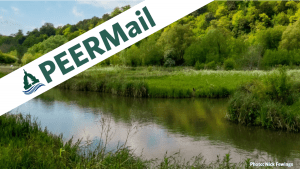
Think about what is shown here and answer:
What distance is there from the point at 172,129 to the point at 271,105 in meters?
3.38

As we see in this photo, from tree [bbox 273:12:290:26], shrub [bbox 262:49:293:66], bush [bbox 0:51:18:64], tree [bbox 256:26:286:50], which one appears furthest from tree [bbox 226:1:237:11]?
bush [bbox 0:51:18:64]

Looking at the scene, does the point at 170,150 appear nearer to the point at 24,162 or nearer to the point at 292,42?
the point at 24,162

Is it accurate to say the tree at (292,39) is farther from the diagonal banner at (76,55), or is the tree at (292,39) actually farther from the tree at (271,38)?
the diagonal banner at (76,55)

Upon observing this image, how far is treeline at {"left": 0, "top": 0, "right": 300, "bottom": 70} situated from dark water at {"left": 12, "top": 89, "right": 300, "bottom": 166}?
1868cm

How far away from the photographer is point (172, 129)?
9516 millimetres

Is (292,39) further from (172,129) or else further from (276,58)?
(172,129)

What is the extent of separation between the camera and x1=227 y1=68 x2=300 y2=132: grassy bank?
29.1 feet

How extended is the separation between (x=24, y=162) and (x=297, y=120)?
8.01 metres

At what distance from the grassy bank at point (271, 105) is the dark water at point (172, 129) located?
1.08 ft

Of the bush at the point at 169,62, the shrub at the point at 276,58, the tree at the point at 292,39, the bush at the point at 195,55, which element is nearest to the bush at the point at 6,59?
the bush at the point at 169,62

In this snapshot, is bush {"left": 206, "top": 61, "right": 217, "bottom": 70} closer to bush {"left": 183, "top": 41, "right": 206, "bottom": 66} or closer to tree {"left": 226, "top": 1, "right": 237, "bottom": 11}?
bush {"left": 183, "top": 41, "right": 206, "bottom": 66}

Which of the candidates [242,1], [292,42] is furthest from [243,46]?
[242,1]

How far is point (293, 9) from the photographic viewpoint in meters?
57.0

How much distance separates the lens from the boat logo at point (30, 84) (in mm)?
6734
